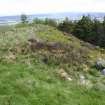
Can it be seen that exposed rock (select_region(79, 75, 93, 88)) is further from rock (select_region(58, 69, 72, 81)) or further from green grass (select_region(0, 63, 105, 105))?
rock (select_region(58, 69, 72, 81))

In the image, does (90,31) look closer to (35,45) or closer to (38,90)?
(35,45)

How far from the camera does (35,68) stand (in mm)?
16531

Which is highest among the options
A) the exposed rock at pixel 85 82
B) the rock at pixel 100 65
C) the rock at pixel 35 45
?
the rock at pixel 35 45

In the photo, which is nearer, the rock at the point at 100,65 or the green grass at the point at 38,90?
the green grass at the point at 38,90

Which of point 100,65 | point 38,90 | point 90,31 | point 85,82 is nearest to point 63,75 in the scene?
point 85,82

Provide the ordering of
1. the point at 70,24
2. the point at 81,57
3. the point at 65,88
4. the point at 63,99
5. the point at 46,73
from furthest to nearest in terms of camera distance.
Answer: the point at 70,24 < the point at 81,57 < the point at 46,73 < the point at 65,88 < the point at 63,99

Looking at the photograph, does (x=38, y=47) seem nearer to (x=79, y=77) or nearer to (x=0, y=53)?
(x=0, y=53)

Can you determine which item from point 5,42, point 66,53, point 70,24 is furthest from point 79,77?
point 70,24

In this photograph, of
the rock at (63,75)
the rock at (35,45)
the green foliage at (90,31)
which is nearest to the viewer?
the rock at (63,75)

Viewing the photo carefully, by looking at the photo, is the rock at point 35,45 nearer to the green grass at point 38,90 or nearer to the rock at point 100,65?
the rock at point 100,65

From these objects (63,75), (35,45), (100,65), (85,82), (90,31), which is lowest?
(90,31)

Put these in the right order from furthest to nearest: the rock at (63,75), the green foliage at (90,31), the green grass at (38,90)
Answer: the green foliage at (90,31) → the rock at (63,75) → the green grass at (38,90)

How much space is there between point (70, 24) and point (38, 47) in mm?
56428

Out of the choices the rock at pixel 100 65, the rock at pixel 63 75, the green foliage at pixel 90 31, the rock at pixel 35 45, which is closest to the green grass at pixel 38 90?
the rock at pixel 63 75
